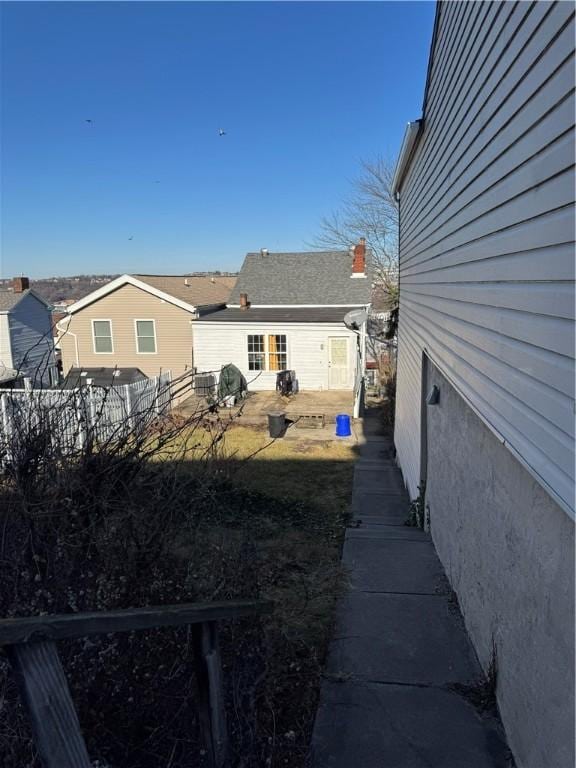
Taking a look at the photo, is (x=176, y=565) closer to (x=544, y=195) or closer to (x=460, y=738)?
(x=460, y=738)

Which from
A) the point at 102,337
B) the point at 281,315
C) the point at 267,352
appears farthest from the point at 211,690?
the point at 102,337

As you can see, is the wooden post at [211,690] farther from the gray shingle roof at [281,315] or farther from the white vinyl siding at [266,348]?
the gray shingle roof at [281,315]

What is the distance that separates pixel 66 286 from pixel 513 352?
2082cm

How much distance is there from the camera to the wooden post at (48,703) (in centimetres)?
159

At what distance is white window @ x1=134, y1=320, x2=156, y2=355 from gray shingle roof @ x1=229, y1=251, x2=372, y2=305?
147 inches

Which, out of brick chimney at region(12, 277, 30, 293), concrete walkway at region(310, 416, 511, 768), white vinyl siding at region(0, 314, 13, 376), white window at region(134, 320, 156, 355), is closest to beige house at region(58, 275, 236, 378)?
white window at region(134, 320, 156, 355)

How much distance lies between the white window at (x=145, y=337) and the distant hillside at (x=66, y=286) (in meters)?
2.68

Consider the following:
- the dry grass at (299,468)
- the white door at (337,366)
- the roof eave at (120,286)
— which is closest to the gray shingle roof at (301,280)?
the roof eave at (120,286)

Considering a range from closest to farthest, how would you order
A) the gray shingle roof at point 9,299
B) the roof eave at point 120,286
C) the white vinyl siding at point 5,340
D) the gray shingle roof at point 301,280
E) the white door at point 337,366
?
1. the white door at point 337,366
2. the roof eave at point 120,286
3. the gray shingle roof at point 301,280
4. the white vinyl siding at point 5,340
5. the gray shingle roof at point 9,299

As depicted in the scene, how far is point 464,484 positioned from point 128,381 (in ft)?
49.2

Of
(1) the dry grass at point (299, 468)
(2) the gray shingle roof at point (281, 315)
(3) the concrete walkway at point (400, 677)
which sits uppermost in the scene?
(2) the gray shingle roof at point (281, 315)

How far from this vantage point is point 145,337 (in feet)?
75.7

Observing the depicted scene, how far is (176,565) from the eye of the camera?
141 inches

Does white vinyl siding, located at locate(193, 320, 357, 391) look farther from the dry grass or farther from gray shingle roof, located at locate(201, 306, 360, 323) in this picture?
the dry grass
